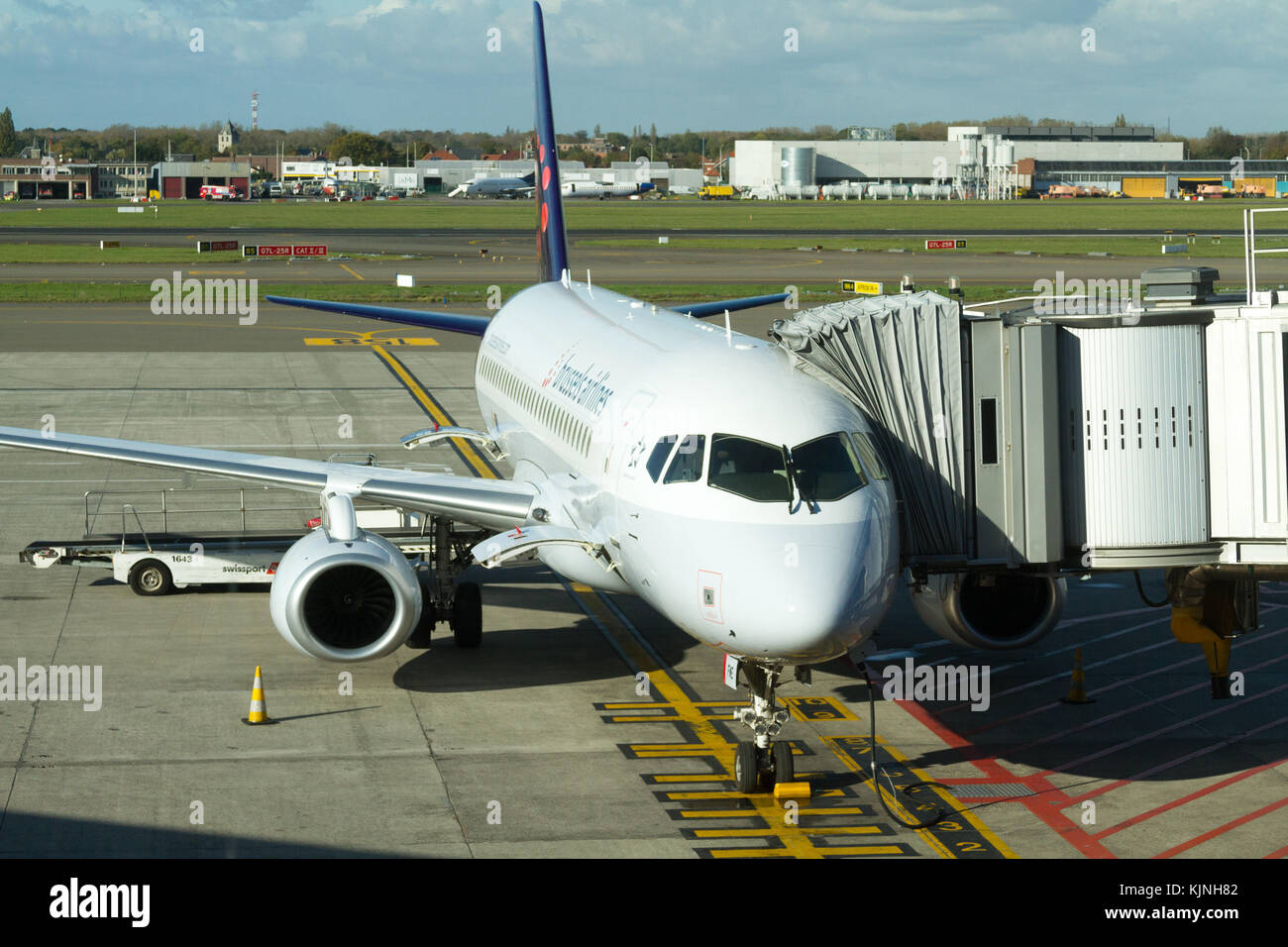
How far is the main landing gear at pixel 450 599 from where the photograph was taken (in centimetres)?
2295

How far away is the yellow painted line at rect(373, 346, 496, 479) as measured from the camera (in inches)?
1479

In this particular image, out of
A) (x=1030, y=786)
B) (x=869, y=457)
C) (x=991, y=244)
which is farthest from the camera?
(x=991, y=244)

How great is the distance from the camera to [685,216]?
163m

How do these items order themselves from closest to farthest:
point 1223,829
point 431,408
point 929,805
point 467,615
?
1. point 1223,829
2. point 929,805
3. point 467,615
4. point 431,408

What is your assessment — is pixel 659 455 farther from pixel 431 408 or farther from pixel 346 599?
pixel 431 408

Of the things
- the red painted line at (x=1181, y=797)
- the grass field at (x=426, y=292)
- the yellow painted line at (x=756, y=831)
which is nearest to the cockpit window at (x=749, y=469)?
the yellow painted line at (x=756, y=831)

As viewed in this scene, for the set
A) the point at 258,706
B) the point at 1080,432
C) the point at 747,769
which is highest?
the point at 1080,432

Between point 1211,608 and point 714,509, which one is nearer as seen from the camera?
point 714,509

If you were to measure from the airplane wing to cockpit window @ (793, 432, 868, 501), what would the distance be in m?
6.82

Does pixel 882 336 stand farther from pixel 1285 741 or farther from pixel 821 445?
pixel 1285 741

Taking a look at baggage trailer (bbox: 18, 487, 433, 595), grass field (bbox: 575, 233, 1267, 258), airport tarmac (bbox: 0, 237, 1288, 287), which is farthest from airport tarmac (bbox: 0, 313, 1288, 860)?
grass field (bbox: 575, 233, 1267, 258)

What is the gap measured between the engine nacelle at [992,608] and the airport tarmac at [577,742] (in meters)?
1.08

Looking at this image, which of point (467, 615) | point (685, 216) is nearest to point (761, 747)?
point (467, 615)

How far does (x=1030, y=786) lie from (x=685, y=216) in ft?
488
